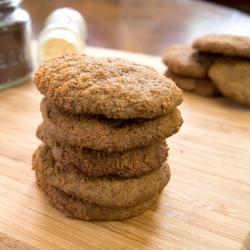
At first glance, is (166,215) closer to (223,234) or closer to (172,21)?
(223,234)

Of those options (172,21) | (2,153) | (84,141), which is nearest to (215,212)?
(84,141)

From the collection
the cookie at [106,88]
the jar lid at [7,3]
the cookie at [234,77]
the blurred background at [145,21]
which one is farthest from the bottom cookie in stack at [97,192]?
the blurred background at [145,21]

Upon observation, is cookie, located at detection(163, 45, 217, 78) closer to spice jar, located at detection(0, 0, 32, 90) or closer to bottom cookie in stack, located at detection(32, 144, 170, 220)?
spice jar, located at detection(0, 0, 32, 90)

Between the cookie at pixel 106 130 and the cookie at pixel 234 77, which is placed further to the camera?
the cookie at pixel 234 77

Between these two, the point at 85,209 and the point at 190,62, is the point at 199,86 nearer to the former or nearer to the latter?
the point at 190,62

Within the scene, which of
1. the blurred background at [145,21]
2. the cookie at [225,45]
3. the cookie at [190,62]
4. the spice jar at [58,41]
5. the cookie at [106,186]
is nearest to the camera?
the cookie at [106,186]

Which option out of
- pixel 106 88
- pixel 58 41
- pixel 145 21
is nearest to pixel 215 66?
pixel 58 41

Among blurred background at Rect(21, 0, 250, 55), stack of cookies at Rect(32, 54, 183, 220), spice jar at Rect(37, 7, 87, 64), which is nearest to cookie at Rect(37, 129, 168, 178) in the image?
stack of cookies at Rect(32, 54, 183, 220)

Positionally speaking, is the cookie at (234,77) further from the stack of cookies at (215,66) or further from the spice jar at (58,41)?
the spice jar at (58,41)
